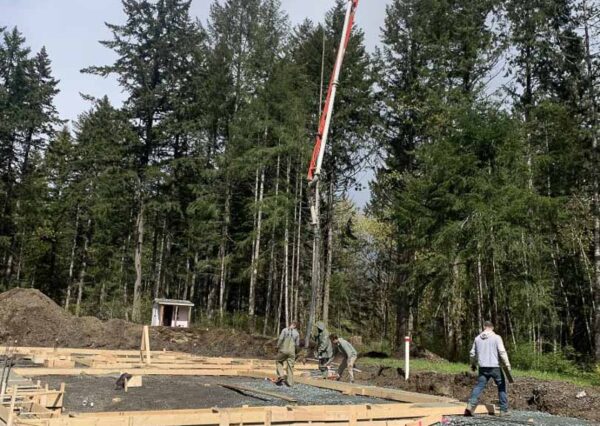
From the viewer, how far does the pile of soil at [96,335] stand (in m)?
20.6

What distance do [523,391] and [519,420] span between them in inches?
101

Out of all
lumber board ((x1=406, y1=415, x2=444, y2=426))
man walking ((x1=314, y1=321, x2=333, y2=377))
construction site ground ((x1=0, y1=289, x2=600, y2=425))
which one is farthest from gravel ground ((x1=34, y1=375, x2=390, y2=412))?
lumber board ((x1=406, y1=415, x2=444, y2=426))

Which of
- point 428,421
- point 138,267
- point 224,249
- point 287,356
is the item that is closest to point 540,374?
point 287,356

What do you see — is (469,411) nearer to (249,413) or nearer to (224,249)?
(249,413)

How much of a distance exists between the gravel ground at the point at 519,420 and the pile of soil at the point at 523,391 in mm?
545

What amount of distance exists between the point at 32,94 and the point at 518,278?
30312mm

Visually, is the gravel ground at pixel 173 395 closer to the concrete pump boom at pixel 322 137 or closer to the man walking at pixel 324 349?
the man walking at pixel 324 349

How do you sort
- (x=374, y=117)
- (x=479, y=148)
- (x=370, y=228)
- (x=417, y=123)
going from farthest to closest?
1. (x=370, y=228)
2. (x=374, y=117)
3. (x=417, y=123)
4. (x=479, y=148)

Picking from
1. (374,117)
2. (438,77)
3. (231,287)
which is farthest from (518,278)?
(231,287)

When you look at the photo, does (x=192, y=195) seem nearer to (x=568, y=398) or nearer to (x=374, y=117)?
(x=374, y=117)

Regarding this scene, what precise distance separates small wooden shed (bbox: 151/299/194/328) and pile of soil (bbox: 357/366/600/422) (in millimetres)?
13600

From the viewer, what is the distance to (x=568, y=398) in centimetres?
950

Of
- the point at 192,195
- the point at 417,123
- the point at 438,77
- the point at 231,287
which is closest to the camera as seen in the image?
the point at 438,77

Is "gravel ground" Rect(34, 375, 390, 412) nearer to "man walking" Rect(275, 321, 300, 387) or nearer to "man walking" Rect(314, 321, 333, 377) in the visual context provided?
"man walking" Rect(275, 321, 300, 387)
